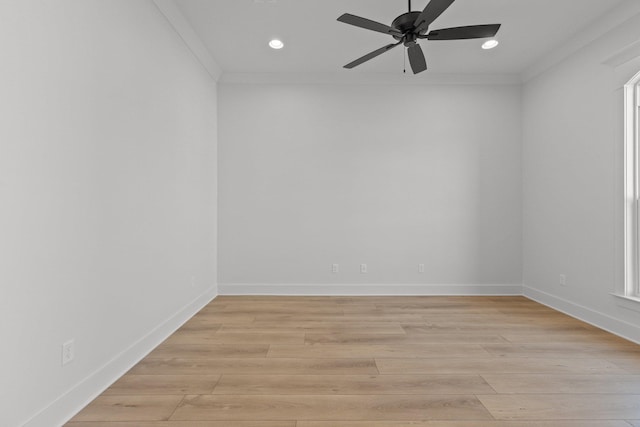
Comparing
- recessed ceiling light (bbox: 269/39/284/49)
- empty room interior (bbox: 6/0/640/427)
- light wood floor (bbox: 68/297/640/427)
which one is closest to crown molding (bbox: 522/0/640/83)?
empty room interior (bbox: 6/0/640/427)

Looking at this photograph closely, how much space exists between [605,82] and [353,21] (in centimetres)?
256

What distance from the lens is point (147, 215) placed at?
2686mm

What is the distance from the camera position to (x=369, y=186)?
15.3 ft

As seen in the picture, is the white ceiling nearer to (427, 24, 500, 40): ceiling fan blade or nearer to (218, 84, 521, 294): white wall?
(218, 84, 521, 294): white wall

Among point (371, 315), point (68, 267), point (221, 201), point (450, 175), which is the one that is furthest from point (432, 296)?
point (68, 267)

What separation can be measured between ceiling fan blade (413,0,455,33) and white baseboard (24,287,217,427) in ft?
9.75

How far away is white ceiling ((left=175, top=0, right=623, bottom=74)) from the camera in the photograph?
3.07 meters

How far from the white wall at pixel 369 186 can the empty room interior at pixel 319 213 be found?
0.03 meters

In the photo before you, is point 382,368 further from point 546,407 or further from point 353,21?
point 353,21

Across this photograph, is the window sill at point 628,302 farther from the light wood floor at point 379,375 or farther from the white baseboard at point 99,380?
the white baseboard at point 99,380

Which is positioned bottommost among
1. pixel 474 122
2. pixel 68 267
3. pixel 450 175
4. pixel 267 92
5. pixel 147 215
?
pixel 68 267

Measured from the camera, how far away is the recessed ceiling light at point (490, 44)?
3.73 metres

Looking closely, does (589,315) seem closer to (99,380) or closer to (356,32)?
(356,32)

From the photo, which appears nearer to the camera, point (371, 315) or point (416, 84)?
point (371, 315)
